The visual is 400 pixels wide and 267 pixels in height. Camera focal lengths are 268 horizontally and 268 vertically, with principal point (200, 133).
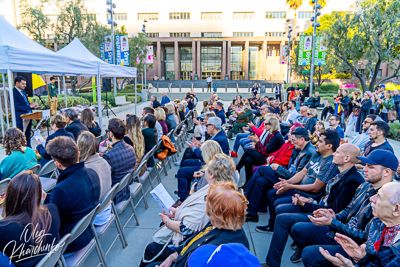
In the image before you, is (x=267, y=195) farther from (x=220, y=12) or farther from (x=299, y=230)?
(x=220, y=12)

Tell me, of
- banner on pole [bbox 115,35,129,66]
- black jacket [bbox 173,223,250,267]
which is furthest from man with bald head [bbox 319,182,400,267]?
banner on pole [bbox 115,35,129,66]

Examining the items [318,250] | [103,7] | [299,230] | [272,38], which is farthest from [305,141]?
[103,7]

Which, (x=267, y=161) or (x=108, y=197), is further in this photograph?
(x=267, y=161)

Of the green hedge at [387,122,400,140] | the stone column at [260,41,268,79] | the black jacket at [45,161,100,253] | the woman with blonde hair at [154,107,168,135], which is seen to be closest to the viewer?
the black jacket at [45,161,100,253]

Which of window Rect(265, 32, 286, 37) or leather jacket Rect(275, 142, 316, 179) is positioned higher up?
window Rect(265, 32, 286, 37)

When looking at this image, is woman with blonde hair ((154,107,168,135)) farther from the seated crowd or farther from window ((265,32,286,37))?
window ((265,32,286,37))

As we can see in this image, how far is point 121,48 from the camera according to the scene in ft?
61.4

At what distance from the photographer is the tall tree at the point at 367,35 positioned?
789 inches

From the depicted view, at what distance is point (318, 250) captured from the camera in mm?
2471

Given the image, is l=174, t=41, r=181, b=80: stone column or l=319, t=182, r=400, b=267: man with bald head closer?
l=319, t=182, r=400, b=267: man with bald head

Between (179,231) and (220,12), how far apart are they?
52.6 meters

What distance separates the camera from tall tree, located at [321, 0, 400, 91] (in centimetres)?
2005

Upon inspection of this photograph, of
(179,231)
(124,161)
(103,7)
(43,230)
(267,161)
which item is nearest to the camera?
(43,230)

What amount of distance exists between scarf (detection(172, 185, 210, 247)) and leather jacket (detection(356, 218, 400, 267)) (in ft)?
4.23
